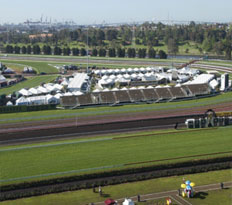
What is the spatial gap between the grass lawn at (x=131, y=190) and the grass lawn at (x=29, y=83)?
48.0 m

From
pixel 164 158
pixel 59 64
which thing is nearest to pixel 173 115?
pixel 164 158

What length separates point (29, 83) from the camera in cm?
7944

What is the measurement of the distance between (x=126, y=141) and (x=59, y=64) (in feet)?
253

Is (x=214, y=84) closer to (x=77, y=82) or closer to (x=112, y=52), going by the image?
(x=77, y=82)

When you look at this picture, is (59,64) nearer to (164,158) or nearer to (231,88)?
(231,88)

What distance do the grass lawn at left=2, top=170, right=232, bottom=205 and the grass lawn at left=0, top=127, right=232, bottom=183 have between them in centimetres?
300

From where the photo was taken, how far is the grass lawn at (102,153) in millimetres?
30234

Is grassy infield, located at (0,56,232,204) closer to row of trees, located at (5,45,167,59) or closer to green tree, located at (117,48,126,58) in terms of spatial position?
row of trees, located at (5,45,167,59)

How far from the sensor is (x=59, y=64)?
4301 inches

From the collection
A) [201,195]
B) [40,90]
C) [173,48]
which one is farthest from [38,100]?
[173,48]

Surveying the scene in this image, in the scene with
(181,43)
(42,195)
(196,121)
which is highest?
(181,43)

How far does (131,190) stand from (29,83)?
58.7 metres

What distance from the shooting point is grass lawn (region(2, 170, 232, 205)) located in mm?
25578


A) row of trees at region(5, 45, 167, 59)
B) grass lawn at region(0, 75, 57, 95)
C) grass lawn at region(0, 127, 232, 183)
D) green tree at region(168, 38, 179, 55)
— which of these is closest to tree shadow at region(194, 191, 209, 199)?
grass lawn at region(0, 127, 232, 183)
